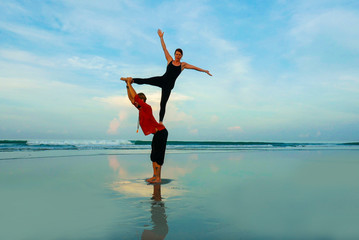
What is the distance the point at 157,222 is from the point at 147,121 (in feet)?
11.0

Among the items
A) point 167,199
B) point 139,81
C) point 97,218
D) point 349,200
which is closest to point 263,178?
point 349,200

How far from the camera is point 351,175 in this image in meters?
7.65

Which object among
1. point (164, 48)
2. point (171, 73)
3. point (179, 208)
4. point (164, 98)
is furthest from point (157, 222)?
point (164, 48)

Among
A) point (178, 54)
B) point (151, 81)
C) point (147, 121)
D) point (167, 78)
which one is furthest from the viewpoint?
point (147, 121)

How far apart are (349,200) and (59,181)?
18.2 ft

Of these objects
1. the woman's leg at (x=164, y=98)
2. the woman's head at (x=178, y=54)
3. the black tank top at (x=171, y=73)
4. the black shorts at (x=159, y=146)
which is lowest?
the black shorts at (x=159, y=146)

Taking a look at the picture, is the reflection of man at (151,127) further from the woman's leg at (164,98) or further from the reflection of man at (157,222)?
the reflection of man at (157,222)

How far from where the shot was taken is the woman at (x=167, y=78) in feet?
20.4

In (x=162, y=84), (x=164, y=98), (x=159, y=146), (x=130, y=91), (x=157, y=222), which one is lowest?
(x=157, y=222)

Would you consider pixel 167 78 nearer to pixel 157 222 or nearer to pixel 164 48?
pixel 164 48

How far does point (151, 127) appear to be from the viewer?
21.8 ft

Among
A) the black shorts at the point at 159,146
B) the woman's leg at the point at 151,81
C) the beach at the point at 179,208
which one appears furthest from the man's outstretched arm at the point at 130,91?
the beach at the point at 179,208

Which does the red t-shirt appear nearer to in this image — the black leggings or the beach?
the black leggings

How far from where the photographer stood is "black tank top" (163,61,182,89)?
6324mm
